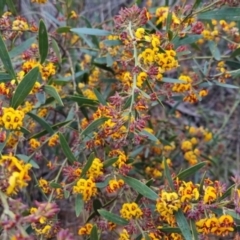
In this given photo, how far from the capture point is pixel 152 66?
6.15 feet

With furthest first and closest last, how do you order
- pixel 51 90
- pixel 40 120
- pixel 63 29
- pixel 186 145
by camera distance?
pixel 186 145, pixel 63 29, pixel 40 120, pixel 51 90

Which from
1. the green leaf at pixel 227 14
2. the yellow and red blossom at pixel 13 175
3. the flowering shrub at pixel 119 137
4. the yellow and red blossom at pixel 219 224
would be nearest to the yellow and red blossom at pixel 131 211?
the flowering shrub at pixel 119 137

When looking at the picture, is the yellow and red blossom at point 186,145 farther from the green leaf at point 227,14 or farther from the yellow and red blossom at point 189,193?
the yellow and red blossom at point 189,193

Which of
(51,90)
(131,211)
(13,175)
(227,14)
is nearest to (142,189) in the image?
(131,211)

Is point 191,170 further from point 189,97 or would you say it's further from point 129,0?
point 129,0

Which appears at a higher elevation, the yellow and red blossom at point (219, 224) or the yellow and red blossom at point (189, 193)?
the yellow and red blossom at point (189, 193)

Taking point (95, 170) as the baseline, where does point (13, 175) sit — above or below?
above

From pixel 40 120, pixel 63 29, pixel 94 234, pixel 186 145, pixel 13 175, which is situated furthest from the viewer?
pixel 186 145

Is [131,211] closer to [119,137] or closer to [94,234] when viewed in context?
[94,234]

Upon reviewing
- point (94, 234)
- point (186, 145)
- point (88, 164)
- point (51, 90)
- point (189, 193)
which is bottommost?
point (186, 145)

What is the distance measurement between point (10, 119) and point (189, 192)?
65 centimetres

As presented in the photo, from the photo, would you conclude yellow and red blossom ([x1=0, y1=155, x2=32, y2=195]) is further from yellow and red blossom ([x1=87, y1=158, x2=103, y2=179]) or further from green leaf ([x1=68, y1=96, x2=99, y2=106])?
green leaf ([x1=68, y1=96, x2=99, y2=106])

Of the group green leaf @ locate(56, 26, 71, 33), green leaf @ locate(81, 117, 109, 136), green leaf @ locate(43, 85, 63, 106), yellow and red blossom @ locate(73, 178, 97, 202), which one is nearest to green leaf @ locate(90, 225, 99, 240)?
yellow and red blossom @ locate(73, 178, 97, 202)

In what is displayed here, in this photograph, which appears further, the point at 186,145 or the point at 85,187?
the point at 186,145
